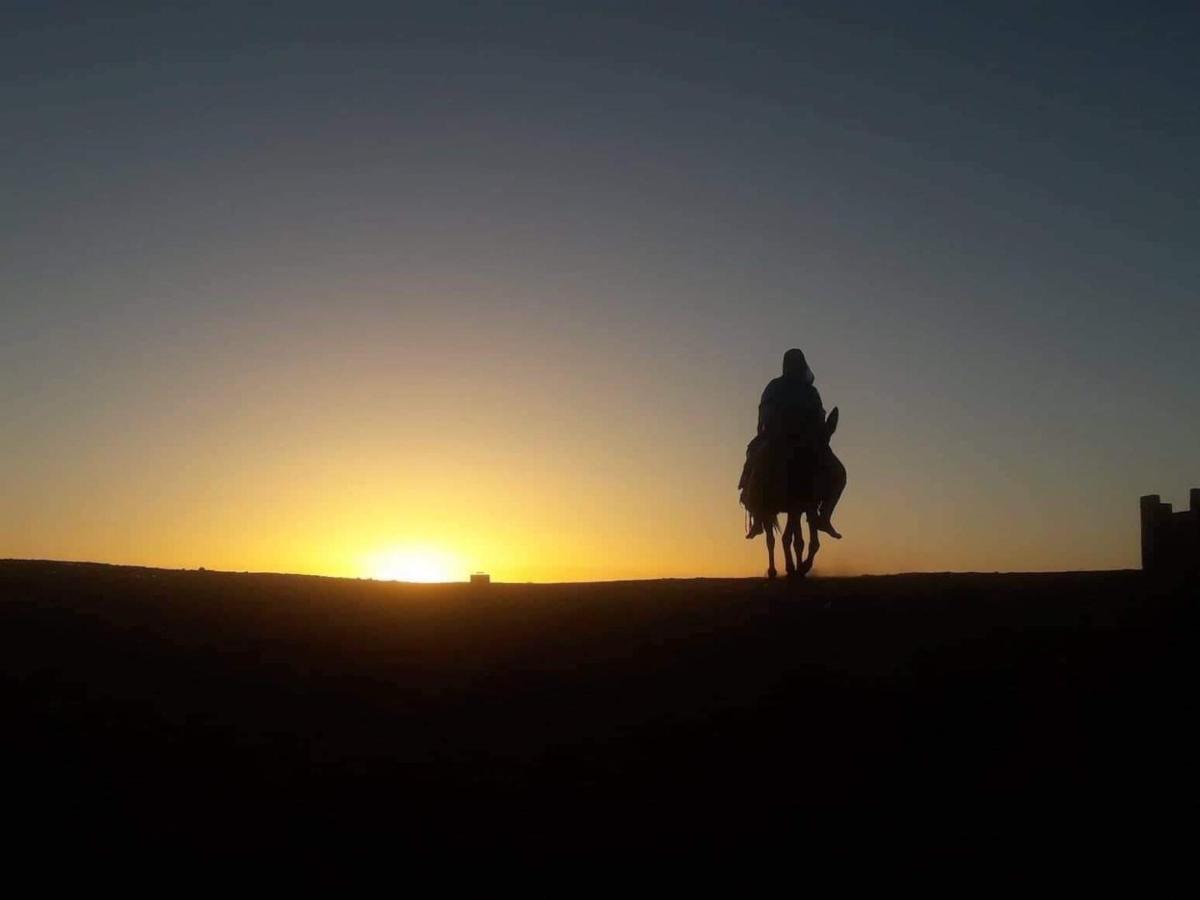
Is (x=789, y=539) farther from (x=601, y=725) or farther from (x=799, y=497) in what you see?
(x=601, y=725)

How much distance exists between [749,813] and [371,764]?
3.22 meters

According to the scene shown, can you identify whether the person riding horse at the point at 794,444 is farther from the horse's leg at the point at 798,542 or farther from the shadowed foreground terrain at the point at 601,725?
the shadowed foreground terrain at the point at 601,725

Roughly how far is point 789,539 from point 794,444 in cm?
136

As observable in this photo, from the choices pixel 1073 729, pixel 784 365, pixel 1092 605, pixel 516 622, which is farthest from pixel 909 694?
pixel 784 365

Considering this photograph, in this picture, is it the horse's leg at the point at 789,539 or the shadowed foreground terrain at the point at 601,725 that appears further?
the horse's leg at the point at 789,539

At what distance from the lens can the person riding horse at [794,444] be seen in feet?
69.5

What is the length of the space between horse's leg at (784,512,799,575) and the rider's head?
203cm

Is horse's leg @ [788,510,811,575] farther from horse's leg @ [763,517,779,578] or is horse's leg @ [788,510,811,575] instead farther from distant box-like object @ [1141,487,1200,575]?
distant box-like object @ [1141,487,1200,575]

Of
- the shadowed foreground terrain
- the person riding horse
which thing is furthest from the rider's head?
the shadowed foreground terrain

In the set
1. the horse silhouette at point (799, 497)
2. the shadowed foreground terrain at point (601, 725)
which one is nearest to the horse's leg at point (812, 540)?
the horse silhouette at point (799, 497)

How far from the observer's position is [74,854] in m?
11.4

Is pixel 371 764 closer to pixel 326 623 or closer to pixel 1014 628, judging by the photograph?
pixel 326 623

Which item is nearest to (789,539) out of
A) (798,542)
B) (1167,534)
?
(798,542)

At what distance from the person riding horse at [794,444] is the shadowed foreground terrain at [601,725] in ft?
14.3
